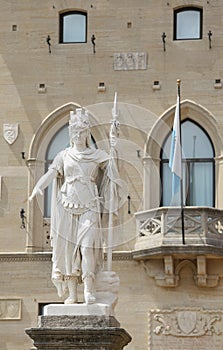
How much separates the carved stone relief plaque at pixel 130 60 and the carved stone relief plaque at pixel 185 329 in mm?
6108

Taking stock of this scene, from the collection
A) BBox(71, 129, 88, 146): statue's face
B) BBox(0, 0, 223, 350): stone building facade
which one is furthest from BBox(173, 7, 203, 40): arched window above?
BBox(71, 129, 88, 146): statue's face

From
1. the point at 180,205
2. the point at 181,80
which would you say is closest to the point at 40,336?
the point at 180,205

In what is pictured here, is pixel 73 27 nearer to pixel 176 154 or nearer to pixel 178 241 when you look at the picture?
pixel 176 154

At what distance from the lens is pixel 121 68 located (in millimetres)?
29203

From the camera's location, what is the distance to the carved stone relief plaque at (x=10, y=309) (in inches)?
1114

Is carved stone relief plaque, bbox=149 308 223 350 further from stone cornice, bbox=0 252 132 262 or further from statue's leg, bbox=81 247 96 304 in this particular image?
statue's leg, bbox=81 247 96 304

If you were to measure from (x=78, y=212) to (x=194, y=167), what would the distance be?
13444mm

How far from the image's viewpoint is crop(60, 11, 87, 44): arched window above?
29828 millimetres

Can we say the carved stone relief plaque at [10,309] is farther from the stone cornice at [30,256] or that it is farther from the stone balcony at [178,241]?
the stone balcony at [178,241]

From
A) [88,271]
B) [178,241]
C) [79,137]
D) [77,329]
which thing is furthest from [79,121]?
[178,241]

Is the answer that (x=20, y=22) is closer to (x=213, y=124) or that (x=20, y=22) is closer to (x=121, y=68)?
(x=121, y=68)

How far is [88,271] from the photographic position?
1529 cm

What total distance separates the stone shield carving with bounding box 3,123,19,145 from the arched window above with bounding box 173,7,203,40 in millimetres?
4608

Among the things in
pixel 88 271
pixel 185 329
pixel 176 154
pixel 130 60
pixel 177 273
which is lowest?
pixel 185 329
